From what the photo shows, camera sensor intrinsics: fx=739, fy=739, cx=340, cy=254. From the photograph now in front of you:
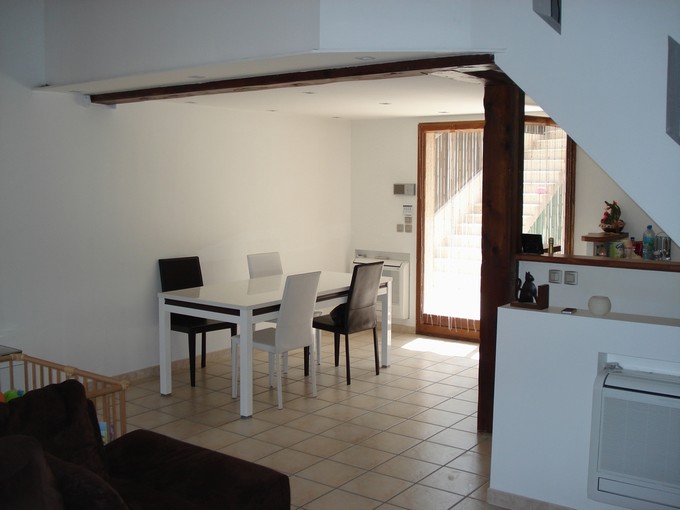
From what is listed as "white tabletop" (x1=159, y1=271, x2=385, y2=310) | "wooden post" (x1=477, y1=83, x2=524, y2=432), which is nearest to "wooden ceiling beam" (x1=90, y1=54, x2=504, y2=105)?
"wooden post" (x1=477, y1=83, x2=524, y2=432)

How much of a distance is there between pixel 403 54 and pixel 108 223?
2.91 meters

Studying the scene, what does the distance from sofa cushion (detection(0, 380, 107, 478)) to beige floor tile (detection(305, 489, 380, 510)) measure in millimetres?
1156

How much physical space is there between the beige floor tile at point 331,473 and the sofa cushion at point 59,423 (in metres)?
1.36

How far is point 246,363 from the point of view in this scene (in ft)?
16.2

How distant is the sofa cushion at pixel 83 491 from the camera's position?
2260 mm

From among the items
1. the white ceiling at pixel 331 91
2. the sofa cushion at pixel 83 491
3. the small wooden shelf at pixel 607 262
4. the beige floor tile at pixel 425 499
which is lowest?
the beige floor tile at pixel 425 499

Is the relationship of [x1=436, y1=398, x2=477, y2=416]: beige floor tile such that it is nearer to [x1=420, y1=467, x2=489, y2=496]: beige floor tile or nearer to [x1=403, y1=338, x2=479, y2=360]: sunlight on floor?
[x1=420, y1=467, x2=489, y2=496]: beige floor tile

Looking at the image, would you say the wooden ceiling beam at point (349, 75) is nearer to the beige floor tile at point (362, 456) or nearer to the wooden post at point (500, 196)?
the wooden post at point (500, 196)

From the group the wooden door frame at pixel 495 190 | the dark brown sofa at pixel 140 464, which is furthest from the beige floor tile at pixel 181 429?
the wooden door frame at pixel 495 190

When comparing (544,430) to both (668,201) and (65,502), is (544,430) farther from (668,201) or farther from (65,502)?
(65,502)

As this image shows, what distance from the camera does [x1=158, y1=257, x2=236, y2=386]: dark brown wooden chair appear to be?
5.68 meters

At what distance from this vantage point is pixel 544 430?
3512mm

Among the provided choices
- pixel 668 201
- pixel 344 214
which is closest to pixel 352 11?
pixel 668 201

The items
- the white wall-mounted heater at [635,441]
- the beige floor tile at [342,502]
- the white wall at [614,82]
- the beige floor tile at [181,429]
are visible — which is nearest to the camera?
the white wall at [614,82]
